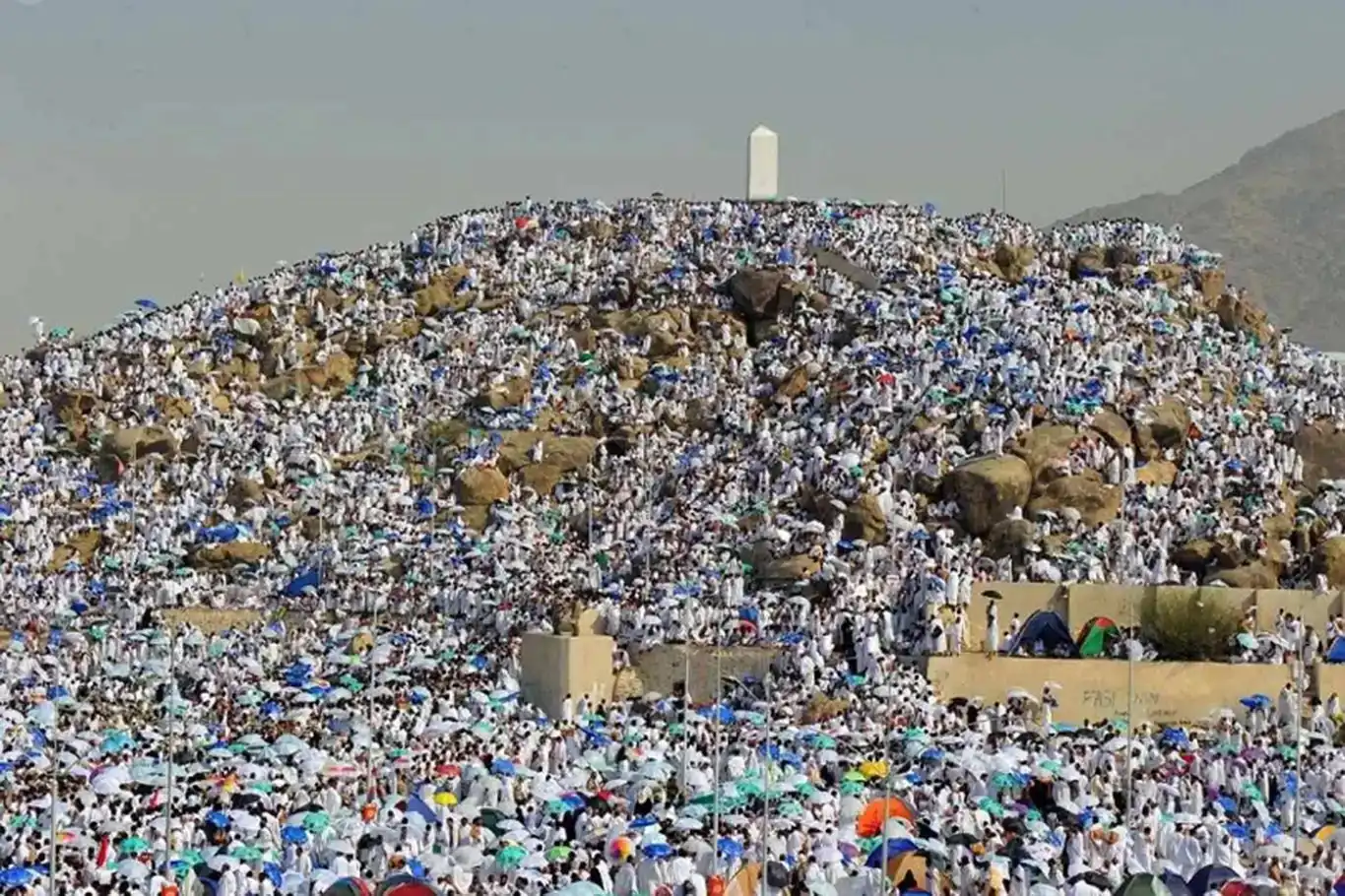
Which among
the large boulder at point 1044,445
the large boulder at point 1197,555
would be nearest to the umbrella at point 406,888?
the large boulder at point 1197,555

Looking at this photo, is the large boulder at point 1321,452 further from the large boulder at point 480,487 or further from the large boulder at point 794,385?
the large boulder at point 480,487

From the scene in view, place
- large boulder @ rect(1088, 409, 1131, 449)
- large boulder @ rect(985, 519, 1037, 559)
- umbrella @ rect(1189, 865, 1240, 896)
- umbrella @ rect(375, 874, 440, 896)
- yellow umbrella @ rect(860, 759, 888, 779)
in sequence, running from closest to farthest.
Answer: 1. umbrella @ rect(375, 874, 440, 896)
2. umbrella @ rect(1189, 865, 1240, 896)
3. yellow umbrella @ rect(860, 759, 888, 779)
4. large boulder @ rect(985, 519, 1037, 559)
5. large boulder @ rect(1088, 409, 1131, 449)

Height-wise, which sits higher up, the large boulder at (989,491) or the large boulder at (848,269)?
the large boulder at (848,269)

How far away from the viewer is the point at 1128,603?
46.8 metres

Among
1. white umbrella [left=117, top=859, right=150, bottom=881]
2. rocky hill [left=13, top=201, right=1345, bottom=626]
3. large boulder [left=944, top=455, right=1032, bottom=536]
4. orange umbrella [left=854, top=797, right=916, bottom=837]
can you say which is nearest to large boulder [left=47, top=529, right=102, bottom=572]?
rocky hill [left=13, top=201, right=1345, bottom=626]

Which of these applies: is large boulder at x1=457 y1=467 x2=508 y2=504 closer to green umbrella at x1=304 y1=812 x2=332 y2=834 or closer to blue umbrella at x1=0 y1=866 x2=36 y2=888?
green umbrella at x1=304 y1=812 x2=332 y2=834

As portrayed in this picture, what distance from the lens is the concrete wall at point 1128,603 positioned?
153 feet

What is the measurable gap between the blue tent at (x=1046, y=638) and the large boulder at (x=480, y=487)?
56.7ft

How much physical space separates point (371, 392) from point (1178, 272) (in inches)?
968

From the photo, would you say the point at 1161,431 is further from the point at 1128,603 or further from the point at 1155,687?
the point at 1155,687

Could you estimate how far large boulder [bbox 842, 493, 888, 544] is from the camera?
5147 cm

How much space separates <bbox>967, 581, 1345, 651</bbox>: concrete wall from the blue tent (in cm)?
43

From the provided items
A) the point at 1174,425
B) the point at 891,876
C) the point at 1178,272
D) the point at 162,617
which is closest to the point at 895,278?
the point at 1178,272

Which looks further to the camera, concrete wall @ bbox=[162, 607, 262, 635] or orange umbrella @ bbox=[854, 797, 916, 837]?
concrete wall @ bbox=[162, 607, 262, 635]
